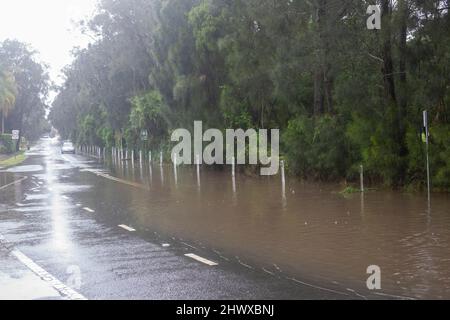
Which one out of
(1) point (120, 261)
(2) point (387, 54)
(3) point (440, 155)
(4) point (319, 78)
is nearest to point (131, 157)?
(4) point (319, 78)

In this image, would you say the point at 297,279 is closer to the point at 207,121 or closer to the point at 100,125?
the point at 207,121

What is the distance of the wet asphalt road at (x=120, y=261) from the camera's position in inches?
310

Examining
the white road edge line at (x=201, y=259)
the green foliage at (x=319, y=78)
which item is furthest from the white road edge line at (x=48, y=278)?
the green foliage at (x=319, y=78)

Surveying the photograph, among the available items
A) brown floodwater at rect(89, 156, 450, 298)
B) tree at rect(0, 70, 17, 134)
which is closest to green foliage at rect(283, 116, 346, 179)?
brown floodwater at rect(89, 156, 450, 298)

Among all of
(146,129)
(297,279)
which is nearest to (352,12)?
(297,279)

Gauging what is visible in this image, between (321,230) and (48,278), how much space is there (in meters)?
6.05

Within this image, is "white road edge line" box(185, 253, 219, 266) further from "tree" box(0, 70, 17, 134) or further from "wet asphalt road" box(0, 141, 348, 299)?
"tree" box(0, 70, 17, 134)

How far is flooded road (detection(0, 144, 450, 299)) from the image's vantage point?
841 cm

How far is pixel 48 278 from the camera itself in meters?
8.84

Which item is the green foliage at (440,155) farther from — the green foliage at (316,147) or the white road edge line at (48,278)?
the white road edge line at (48,278)

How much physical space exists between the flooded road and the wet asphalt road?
3cm

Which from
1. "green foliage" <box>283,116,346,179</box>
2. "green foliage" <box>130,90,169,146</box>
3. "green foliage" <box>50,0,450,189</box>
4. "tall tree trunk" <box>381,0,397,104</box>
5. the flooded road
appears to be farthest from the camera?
"green foliage" <box>130,90,169,146</box>

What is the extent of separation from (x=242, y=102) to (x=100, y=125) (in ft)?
164

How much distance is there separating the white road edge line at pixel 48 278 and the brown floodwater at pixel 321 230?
2841mm
